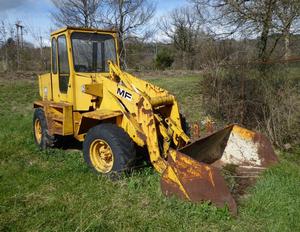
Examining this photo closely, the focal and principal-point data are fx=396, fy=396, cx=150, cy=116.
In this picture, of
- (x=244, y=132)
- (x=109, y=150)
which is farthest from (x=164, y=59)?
(x=109, y=150)

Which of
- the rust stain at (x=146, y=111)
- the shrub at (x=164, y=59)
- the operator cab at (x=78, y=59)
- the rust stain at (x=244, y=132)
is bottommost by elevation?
the rust stain at (x=244, y=132)

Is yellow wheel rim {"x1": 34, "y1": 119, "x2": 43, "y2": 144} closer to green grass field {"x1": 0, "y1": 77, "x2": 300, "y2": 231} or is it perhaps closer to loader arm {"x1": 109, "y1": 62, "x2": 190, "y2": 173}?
green grass field {"x1": 0, "y1": 77, "x2": 300, "y2": 231}

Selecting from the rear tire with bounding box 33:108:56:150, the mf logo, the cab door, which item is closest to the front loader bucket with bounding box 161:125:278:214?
the mf logo

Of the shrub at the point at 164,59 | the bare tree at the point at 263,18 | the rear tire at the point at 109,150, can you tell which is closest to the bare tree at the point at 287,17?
the bare tree at the point at 263,18

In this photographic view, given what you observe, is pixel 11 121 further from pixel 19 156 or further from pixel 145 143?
pixel 145 143

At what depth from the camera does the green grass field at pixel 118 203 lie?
4504 mm

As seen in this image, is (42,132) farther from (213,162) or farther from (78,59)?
(213,162)

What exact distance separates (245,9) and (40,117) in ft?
25.7

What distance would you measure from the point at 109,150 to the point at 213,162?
174 centimetres

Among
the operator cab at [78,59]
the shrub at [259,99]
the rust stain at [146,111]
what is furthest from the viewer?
the shrub at [259,99]

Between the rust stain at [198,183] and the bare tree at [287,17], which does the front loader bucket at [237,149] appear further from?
the bare tree at [287,17]

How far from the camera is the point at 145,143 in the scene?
590 cm

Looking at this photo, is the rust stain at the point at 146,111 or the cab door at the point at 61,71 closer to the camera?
the rust stain at the point at 146,111

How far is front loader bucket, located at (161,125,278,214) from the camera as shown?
4.84 metres
